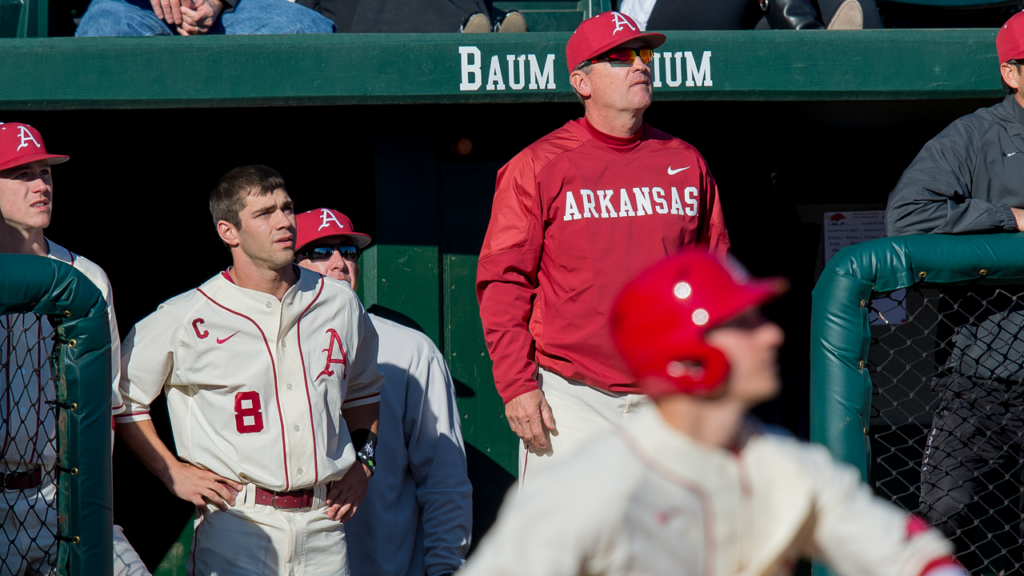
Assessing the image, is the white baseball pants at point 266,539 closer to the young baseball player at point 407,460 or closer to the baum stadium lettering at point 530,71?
the young baseball player at point 407,460

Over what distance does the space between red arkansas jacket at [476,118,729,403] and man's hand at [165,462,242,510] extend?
860 mm

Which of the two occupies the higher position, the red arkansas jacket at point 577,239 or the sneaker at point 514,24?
the sneaker at point 514,24

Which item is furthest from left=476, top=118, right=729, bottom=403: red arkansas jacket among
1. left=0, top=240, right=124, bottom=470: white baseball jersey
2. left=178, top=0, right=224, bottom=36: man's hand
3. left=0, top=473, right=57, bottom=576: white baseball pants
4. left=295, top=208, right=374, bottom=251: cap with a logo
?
left=178, top=0, right=224, bottom=36: man's hand

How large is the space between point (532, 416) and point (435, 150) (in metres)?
1.58

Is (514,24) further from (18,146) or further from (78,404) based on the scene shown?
(78,404)

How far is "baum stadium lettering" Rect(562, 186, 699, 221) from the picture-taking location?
2.97 metres

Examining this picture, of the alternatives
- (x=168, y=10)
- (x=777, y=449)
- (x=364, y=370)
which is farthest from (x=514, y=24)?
(x=777, y=449)

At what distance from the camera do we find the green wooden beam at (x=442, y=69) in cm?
347

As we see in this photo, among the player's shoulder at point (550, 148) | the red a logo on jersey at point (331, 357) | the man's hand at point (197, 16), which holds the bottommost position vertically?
the red a logo on jersey at point (331, 357)

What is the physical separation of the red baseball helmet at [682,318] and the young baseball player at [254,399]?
6.04 ft

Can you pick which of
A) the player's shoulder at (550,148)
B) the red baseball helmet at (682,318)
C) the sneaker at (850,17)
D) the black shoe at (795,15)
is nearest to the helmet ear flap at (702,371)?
the red baseball helmet at (682,318)

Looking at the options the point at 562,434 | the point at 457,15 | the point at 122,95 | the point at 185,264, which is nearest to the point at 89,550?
the point at 562,434

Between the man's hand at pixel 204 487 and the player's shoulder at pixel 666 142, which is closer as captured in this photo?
the man's hand at pixel 204 487

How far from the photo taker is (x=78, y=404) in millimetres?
2445
